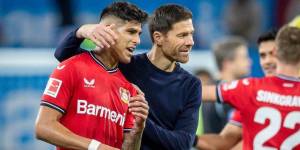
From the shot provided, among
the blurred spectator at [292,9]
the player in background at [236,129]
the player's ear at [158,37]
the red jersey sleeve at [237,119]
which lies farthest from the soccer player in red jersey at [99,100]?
the blurred spectator at [292,9]

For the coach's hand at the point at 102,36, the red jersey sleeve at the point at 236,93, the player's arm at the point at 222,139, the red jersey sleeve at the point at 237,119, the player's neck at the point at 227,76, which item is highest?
the coach's hand at the point at 102,36

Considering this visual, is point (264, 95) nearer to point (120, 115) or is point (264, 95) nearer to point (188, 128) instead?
point (188, 128)

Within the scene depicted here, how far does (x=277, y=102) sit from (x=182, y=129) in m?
0.97

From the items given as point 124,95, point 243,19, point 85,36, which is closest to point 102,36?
point 85,36

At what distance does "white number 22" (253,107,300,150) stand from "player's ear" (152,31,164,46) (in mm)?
1013

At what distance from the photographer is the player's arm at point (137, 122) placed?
5262 millimetres

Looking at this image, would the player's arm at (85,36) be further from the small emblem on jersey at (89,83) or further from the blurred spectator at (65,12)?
the blurred spectator at (65,12)

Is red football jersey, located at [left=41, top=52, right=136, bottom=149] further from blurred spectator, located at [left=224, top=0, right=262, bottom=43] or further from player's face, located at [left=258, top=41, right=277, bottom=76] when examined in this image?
blurred spectator, located at [left=224, top=0, right=262, bottom=43]

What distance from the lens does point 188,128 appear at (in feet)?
19.7

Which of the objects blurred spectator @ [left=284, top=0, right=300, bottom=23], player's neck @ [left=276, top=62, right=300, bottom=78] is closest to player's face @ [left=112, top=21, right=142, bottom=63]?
player's neck @ [left=276, top=62, right=300, bottom=78]

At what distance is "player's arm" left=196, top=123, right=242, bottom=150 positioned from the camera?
7.07 m

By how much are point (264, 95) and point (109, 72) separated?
1.48 metres

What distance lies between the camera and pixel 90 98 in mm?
5484

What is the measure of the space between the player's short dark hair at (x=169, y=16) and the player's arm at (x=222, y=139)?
128cm
